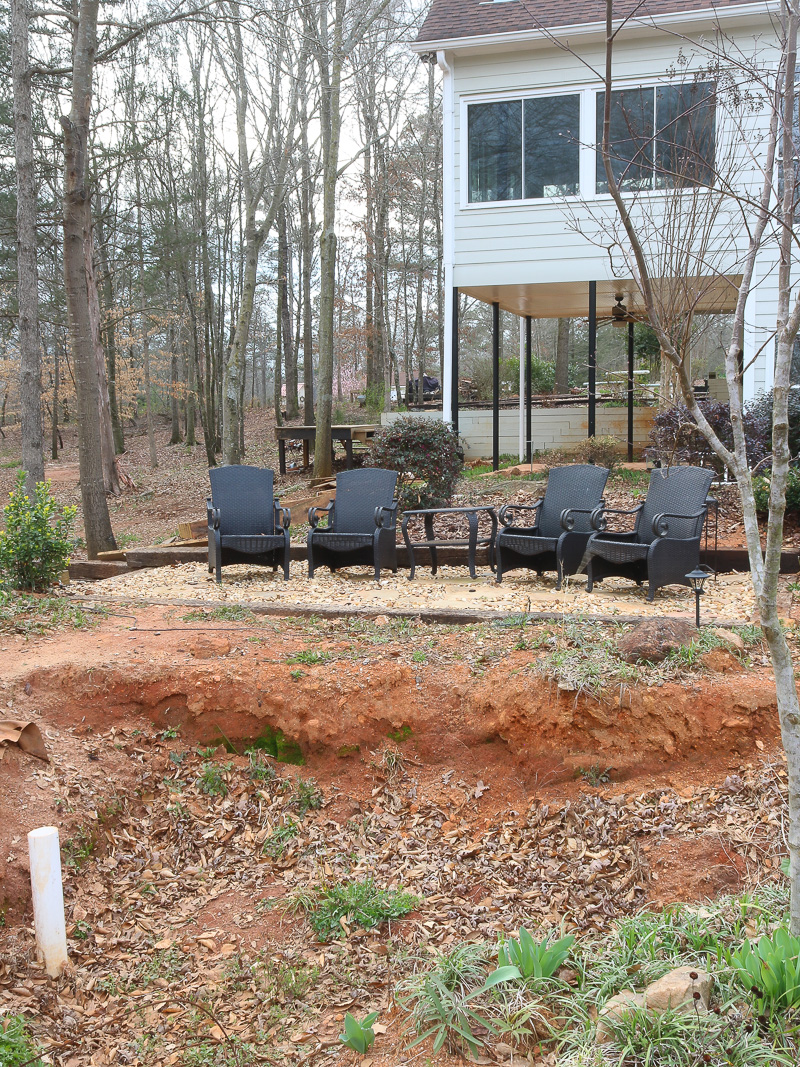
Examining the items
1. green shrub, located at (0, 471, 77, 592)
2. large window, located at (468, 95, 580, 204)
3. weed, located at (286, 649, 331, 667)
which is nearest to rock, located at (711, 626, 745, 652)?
weed, located at (286, 649, 331, 667)

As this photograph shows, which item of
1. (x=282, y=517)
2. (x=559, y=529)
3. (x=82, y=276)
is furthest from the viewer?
(x=82, y=276)

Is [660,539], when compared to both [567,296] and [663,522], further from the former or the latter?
[567,296]

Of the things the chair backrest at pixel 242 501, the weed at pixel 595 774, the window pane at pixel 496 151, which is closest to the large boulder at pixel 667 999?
the weed at pixel 595 774

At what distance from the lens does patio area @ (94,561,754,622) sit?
6102mm

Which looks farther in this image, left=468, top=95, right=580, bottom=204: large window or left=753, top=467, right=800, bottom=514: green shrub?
left=468, top=95, right=580, bottom=204: large window

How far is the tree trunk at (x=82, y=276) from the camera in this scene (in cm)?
891

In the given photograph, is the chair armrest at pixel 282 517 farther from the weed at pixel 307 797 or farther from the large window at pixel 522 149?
the large window at pixel 522 149

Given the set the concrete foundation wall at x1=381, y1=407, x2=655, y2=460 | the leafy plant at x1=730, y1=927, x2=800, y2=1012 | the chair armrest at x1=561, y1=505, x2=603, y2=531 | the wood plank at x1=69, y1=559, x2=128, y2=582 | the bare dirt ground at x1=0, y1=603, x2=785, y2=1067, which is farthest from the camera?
the concrete foundation wall at x1=381, y1=407, x2=655, y2=460

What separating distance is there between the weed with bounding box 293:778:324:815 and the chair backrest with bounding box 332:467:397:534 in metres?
3.65

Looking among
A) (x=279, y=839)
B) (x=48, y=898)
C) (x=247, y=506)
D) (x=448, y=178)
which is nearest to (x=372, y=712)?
(x=279, y=839)

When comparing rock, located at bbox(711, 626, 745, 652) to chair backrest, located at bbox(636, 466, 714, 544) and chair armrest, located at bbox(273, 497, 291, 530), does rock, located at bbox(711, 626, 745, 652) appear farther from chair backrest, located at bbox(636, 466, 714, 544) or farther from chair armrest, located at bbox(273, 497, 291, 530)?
chair armrest, located at bbox(273, 497, 291, 530)

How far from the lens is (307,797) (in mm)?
4309

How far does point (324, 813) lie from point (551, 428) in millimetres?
12221

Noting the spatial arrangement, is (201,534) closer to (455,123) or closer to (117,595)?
(117,595)
